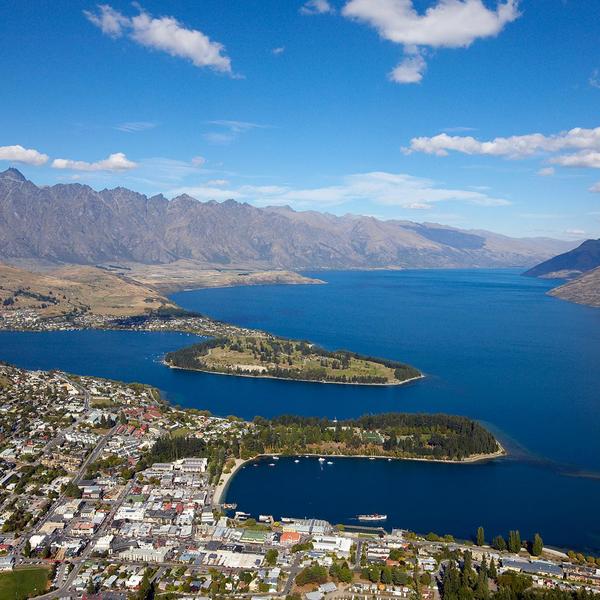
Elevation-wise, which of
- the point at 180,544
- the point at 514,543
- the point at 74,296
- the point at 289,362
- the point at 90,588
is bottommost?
the point at 90,588

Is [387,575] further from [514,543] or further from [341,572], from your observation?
[514,543]

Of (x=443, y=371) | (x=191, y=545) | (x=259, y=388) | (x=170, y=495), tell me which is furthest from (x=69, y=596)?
(x=443, y=371)

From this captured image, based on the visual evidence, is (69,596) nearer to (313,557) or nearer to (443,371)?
(313,557)

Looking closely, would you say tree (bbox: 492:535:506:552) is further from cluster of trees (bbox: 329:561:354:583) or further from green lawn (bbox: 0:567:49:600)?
green lawn (bbox: 0:567:49:600)

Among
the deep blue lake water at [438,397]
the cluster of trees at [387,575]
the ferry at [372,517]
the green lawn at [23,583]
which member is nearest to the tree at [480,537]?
the deep blue lake water at [438,397]

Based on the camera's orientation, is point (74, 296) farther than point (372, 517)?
Yes

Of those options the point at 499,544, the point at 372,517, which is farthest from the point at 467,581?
the point at 372,517

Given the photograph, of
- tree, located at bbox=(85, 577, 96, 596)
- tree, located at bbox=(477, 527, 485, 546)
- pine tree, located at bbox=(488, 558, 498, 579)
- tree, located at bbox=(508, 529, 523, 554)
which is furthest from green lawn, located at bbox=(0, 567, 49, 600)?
tree, located at bbox=(508, 529, 523, 554)
